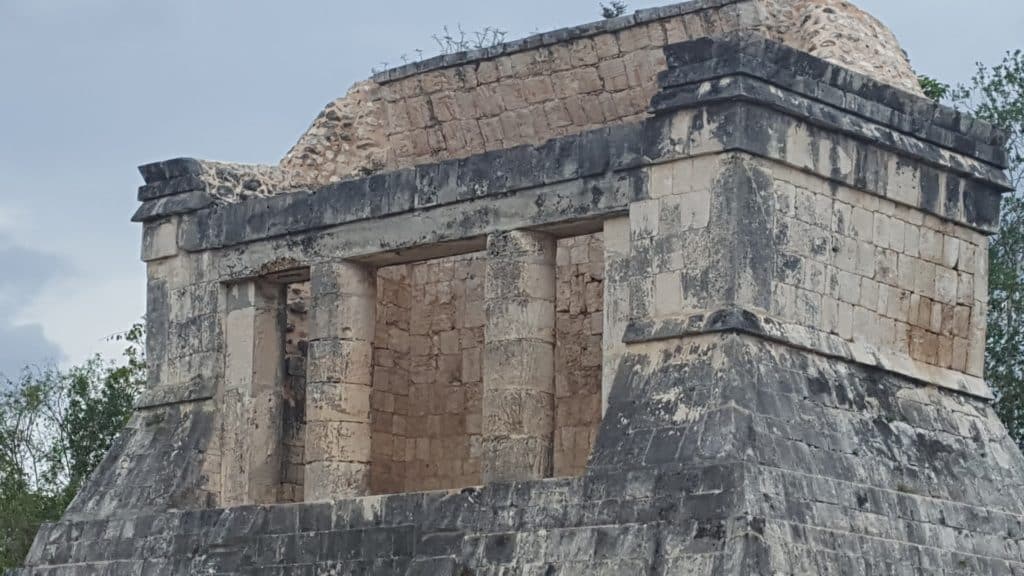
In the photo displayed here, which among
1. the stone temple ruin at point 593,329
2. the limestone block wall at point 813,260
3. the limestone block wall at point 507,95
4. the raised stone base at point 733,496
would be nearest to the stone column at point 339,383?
the stone temple ruin at point 593,329

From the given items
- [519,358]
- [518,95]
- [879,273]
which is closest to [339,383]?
[519,358]

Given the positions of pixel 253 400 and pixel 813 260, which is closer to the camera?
pixel 813 260

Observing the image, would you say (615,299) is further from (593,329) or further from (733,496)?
(593,329)

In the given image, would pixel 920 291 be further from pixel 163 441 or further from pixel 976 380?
pixel 163 441

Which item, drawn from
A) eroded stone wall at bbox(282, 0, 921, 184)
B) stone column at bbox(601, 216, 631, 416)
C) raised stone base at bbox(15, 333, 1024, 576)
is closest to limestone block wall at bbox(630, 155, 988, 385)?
stone column at bbox(601, 216, 631, 416)

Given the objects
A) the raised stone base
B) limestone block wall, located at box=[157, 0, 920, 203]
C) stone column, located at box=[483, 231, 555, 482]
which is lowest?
the raised stone base

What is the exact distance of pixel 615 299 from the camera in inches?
576

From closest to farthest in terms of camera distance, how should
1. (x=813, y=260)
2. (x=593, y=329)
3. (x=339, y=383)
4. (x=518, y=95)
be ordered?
(x=813, y=260), (x=339, y=383), (x=593, y=329), (x=518, y=95)

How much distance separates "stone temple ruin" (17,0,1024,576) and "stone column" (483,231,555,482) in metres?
0.02

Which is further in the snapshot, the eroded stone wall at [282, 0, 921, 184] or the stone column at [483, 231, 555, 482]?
the eroded stone wall at [282, 0, 921, 184]

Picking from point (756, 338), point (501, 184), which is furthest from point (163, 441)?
point (756, 338)

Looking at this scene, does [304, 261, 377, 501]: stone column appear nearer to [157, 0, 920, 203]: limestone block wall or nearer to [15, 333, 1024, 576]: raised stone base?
[15, 333, 1024, 576]: raised stone base

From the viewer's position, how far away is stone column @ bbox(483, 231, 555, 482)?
1509 centimetres

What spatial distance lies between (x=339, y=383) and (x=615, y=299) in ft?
8.50
